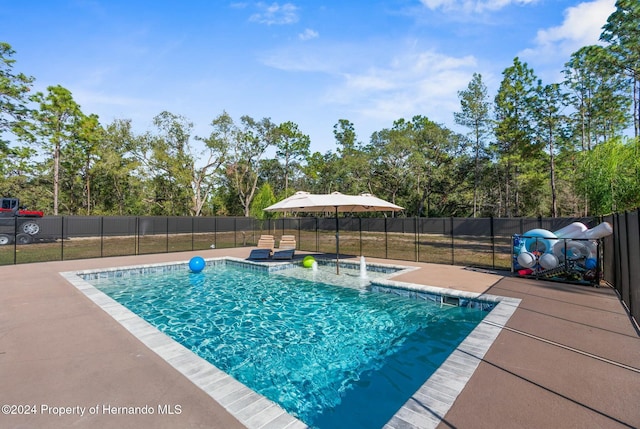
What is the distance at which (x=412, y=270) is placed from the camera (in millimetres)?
10023

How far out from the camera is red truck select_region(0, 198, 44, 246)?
17734mm

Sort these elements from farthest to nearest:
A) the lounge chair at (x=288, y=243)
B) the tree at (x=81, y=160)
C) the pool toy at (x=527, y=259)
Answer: the tree at (x=81, y=160), the lounge chair at (x=288, y=243), the pool toy at (x=527, y=259)

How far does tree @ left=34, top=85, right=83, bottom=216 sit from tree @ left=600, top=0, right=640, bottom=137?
130ft

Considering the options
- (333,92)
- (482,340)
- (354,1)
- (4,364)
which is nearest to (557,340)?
(482,340)

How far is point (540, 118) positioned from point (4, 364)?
29.8 m

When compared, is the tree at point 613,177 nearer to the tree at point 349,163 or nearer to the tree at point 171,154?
the tree at point 349,163

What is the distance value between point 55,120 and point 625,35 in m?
40.9

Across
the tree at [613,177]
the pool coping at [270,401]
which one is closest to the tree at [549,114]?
the tree at [613,177]

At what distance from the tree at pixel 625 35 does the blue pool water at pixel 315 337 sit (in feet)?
57.3

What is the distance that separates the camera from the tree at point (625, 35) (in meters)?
14.5

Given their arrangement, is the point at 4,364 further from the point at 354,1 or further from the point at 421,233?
the point at 421,233

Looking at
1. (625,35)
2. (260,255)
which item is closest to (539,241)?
(260,255)

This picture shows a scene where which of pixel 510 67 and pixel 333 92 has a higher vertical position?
pixel 510 67

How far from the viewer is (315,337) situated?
5496 mm
